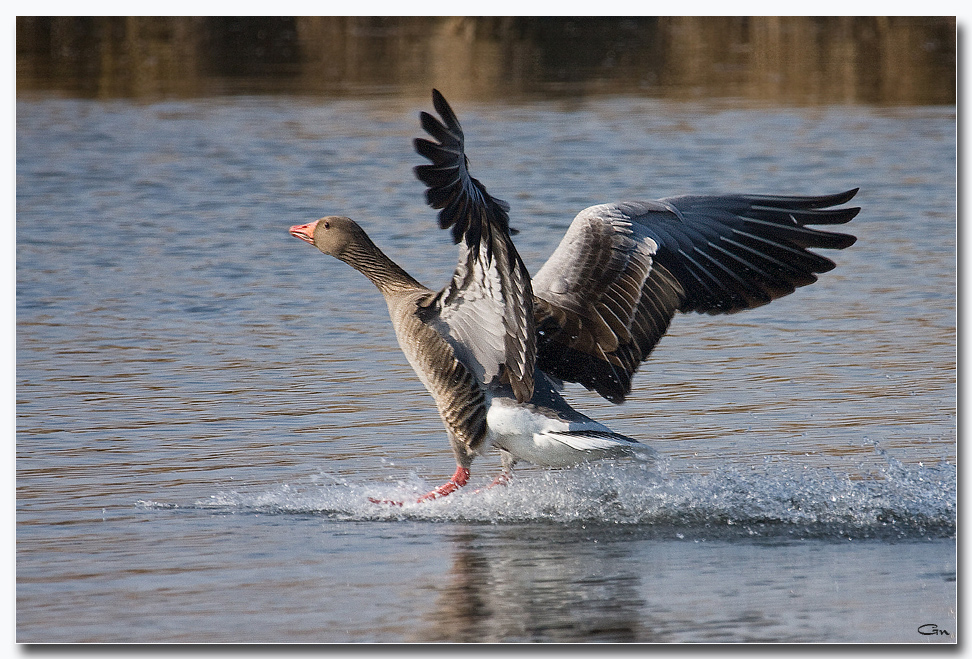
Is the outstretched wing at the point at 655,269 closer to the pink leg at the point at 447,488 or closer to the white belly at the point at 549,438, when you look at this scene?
the white belly at the point at 549,438

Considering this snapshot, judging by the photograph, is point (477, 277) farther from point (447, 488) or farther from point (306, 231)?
point (306, 231)

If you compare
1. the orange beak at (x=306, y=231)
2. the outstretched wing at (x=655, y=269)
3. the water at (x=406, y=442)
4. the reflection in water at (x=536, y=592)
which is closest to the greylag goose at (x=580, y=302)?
the outstretched wing at (x=655, y=269)

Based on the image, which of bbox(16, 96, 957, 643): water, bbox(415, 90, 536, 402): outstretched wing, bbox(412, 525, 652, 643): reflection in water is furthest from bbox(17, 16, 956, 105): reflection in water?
bbox(412, 525, 652, 643): reflection in water

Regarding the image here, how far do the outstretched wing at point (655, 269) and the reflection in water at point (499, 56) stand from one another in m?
1.53

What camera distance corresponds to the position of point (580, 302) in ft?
19.7

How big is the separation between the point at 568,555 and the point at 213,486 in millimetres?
1791

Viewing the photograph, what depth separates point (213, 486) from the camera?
6102mm

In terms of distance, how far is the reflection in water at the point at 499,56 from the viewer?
768 cm

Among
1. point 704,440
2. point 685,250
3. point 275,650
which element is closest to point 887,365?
point 704,440

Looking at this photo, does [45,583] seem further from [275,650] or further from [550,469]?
[550,469]

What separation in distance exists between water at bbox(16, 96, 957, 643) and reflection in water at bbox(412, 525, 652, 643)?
0.01 m

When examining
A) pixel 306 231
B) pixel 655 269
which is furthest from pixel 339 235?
pixel 655 269

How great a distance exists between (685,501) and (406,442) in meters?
1.70

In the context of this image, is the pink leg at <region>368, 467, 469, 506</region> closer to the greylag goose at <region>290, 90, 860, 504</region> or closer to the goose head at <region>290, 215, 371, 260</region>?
the greylag goose at <region>290, 90, 860, 504</region>
